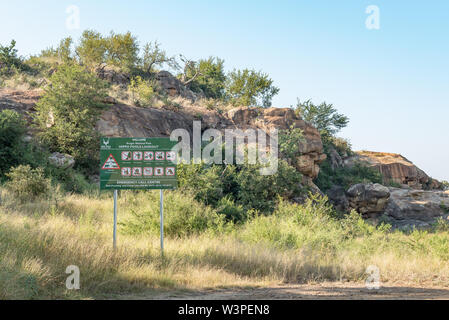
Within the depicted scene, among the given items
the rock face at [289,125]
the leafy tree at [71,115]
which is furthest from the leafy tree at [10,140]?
the rock face at [289,125]

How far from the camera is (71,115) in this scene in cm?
2041

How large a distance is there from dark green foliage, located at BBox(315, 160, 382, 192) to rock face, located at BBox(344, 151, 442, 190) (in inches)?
69.8

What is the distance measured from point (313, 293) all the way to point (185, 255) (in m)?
3.11

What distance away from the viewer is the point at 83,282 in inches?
263

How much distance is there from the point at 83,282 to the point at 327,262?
5.56 metres

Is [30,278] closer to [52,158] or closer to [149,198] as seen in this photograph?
[149,198]

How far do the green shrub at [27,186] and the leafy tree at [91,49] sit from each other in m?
Result: 20.6

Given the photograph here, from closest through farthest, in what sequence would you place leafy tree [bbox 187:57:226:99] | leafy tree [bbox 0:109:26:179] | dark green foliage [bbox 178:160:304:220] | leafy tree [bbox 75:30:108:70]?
dark green foliage [bbox 178:160:304:220] < leafy tree [bbox 0:109:26:179] < leafy tree [bbox 75:30:108:70] < leafy tree [bbox 187:57:226:99]

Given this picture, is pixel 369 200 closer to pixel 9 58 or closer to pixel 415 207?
pixel 415 207

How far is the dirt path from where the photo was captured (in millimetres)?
6461

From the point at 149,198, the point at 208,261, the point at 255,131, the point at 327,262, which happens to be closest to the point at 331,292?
the point at 327,262

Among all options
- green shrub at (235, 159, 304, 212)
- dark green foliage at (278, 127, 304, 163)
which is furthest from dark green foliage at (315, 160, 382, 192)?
green shrub at (235, 159, 304, 212)

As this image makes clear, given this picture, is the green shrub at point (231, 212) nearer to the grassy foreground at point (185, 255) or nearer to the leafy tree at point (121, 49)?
the grassy foreground at point (185, 255)

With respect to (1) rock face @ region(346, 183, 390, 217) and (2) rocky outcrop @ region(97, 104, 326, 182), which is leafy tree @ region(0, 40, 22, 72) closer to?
(2) rocky outcrop @ region(97, 104, 326, 182)
